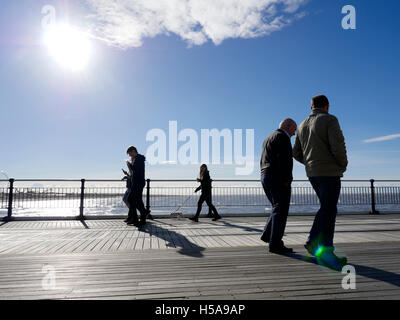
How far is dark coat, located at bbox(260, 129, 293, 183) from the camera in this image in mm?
3594

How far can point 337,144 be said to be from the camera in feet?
10.2

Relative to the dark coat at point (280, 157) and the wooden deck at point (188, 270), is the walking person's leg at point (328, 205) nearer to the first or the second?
the wooden deck at point (188, 270)

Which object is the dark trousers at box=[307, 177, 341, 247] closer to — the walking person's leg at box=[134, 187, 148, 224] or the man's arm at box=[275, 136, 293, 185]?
the man's arm at box=[275, 136, 293, 185]

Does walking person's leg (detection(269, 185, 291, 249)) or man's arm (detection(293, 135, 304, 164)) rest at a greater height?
man's arm (detection(293, 135, 304, 164))

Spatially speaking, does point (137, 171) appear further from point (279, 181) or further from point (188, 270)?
point (188, 270)

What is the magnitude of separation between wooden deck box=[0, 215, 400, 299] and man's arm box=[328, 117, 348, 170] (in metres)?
1.15

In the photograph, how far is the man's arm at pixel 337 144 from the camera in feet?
10.1

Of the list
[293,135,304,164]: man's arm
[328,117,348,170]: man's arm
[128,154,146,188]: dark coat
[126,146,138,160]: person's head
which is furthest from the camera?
[126,146,138,160]: person's head

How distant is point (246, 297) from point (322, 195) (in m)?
1.76

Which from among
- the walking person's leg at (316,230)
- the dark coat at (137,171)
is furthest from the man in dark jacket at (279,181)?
the dark coat at (137,171)

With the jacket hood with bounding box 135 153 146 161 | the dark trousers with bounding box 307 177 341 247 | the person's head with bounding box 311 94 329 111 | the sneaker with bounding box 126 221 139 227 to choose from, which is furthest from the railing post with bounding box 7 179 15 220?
the person's head with bounding box 311 94 329 111
